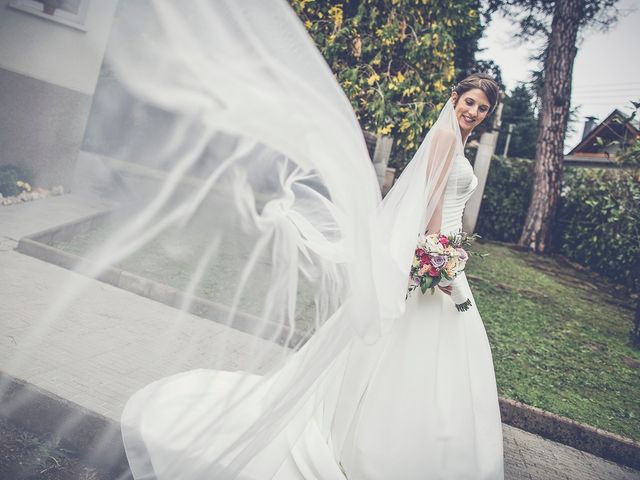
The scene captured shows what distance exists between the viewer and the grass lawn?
4.57 meters

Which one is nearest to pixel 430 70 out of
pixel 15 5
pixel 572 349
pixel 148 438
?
pixel 572 349

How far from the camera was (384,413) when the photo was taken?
267 centimetres

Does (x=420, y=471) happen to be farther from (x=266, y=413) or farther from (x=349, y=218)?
(x=349, y=218)

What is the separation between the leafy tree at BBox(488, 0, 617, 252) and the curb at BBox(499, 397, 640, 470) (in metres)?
9.31

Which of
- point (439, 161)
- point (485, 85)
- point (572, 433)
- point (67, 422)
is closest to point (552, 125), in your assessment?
point (572, 433)

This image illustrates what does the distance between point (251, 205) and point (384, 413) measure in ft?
4.30

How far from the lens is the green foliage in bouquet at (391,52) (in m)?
9.50

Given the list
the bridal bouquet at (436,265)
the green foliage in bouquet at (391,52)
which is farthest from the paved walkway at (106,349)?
the green foliage in bouquet at (391,52)

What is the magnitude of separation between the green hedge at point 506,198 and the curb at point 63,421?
41.4ft

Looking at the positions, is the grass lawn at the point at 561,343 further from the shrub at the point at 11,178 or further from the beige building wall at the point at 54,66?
the shrub at the point at 11,178

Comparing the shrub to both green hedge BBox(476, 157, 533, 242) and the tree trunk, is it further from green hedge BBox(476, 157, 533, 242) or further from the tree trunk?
green hedge BBox(476, 157, 533, 242)

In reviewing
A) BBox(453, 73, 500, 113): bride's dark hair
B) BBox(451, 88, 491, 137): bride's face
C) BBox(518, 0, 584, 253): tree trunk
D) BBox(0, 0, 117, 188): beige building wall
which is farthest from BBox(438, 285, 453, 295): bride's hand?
BBox(518, 0, 584, 253): tree trunk

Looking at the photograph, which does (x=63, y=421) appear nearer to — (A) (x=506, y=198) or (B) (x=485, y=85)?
(B) (x=485, y=85)

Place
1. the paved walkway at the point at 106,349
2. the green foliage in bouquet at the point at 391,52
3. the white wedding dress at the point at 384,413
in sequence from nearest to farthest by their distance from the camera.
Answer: the white wedding dress at the point at 384,413
the paved walkway at the point at 106,349
the green foliage in bouquet at the point at 391,52
